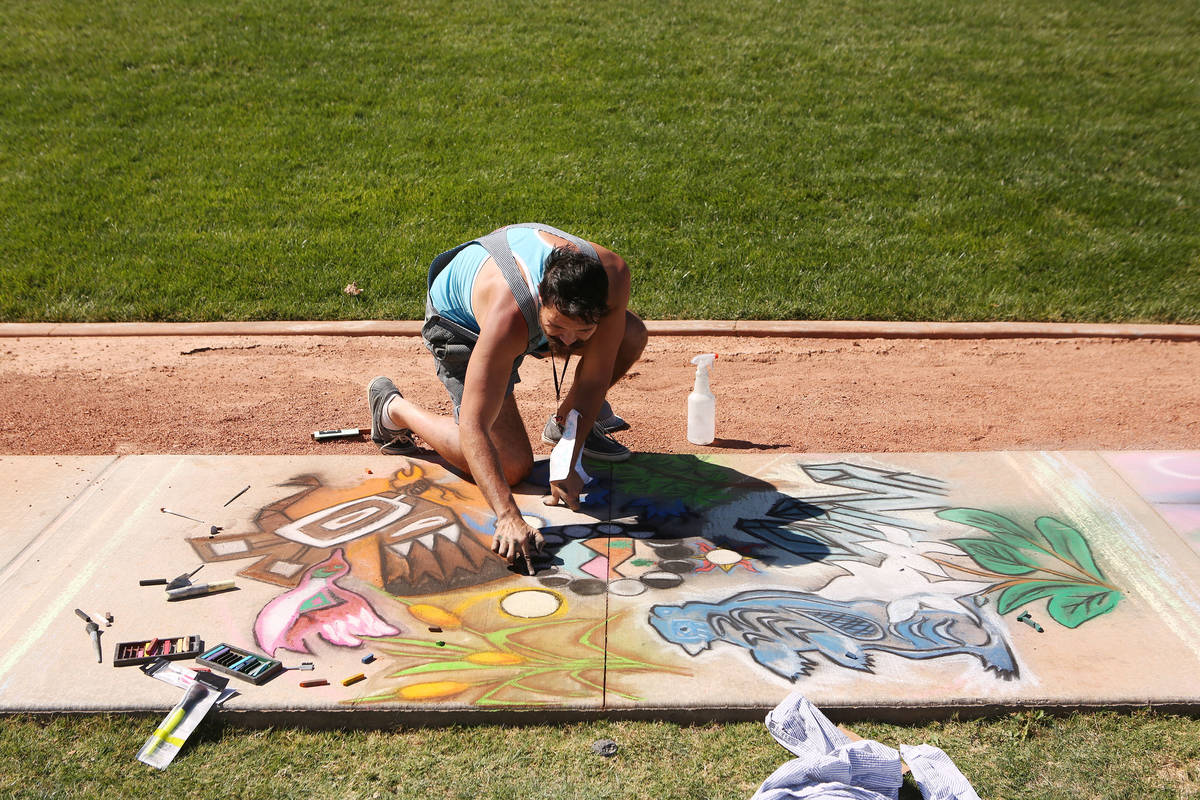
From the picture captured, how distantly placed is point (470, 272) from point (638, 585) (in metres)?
1.44

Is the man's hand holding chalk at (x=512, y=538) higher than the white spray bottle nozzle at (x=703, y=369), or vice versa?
the white spray bottle nozzle at (x=703, y=369)

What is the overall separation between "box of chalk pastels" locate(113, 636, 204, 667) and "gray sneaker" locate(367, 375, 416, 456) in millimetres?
1558

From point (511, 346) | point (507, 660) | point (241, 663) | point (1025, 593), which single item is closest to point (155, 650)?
point (241, 663)

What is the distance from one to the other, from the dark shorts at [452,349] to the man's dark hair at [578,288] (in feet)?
2.87

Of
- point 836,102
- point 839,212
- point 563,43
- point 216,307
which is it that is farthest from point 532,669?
point 563,43

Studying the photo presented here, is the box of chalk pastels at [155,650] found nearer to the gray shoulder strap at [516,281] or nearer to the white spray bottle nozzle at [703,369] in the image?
the gray shoulder strap at [516,281]

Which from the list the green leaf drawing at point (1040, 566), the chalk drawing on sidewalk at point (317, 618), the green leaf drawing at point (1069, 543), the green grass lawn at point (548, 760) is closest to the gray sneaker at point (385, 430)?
the chalk drawing on sidewalk at point (317, 618)

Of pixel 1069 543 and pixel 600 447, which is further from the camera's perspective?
pixel 600 447

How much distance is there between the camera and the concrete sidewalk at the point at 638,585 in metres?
2.95

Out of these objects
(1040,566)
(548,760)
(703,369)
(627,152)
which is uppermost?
(627,152)

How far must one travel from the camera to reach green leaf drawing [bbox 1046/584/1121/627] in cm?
327

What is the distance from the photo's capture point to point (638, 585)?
3.48m

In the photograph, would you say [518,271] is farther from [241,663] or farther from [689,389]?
[689,389]

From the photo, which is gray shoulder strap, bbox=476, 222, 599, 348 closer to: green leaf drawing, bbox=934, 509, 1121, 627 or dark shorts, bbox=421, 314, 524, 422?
dark shorts, bbox=421, 314, 524, 422
